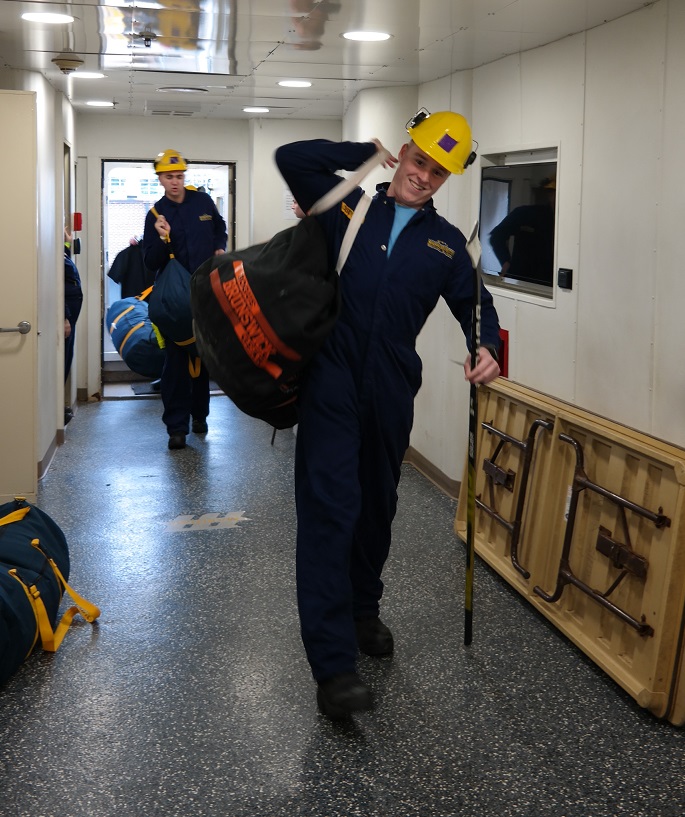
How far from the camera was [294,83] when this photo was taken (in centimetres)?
653

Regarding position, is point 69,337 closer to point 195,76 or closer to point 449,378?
point 195,76

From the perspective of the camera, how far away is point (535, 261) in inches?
187

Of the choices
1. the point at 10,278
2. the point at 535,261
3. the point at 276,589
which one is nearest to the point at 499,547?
the point at 276,589

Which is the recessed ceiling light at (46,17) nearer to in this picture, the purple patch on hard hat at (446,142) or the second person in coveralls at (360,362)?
the second person in coveralls at (360,362)

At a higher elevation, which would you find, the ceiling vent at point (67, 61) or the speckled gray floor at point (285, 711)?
the ceiling vent at point (67, 61)

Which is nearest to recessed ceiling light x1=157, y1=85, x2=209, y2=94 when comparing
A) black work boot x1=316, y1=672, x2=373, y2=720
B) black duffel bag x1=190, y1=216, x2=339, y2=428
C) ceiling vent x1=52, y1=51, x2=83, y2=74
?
ceiling vent x1=52, y1=51, x2=83, y2=74

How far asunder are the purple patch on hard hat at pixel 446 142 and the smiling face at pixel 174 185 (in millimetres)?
4130

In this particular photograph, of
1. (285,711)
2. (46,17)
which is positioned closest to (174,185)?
(46,17)

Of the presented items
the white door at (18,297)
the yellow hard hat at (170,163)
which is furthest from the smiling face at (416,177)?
the yellow hard hat at (170,163)

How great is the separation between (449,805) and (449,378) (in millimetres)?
3467

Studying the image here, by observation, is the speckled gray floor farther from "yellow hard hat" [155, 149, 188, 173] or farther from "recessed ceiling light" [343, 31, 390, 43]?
"yellow hard hat" [155, 149, 188, 173]

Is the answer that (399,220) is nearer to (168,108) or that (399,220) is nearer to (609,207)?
(609,207)

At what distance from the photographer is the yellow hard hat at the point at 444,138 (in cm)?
308

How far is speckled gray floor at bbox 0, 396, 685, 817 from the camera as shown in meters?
2.63
